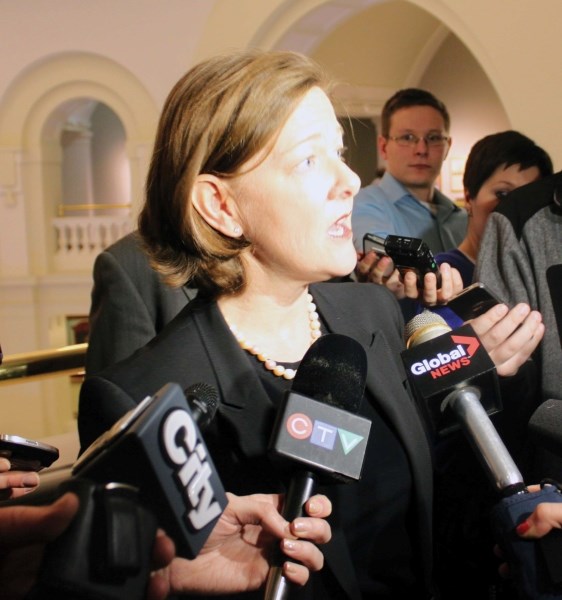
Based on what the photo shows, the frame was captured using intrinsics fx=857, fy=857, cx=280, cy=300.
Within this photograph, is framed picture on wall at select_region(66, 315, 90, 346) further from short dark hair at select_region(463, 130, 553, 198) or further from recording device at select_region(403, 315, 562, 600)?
recording device at select_region(403, 315, 562, 600)

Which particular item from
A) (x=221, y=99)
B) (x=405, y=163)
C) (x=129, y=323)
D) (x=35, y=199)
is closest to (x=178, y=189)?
(x=221, y=99)

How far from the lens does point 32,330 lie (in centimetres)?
1259

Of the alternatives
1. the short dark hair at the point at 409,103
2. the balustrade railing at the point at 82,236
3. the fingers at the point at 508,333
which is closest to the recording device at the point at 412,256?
the fingers at the point at 508,333

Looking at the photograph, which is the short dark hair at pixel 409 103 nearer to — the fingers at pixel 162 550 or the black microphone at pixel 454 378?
the black microphone at pixel 454 378

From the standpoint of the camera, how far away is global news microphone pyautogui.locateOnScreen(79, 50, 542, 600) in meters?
1.16

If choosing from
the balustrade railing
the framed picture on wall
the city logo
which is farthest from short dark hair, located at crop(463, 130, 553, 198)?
the framed picture on wall

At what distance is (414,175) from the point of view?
2.93 meters

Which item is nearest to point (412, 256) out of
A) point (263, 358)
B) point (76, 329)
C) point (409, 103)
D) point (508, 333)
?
point (508, 333)

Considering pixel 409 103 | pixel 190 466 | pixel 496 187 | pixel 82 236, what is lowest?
pixel 190 466

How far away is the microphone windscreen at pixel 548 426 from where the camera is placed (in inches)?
50.8

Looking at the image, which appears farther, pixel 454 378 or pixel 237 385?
pixel 237 385

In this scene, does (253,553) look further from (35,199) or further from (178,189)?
(35,199)

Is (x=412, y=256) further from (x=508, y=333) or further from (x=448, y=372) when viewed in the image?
(x=448, y=372)

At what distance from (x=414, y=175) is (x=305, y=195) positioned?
1.84 m
